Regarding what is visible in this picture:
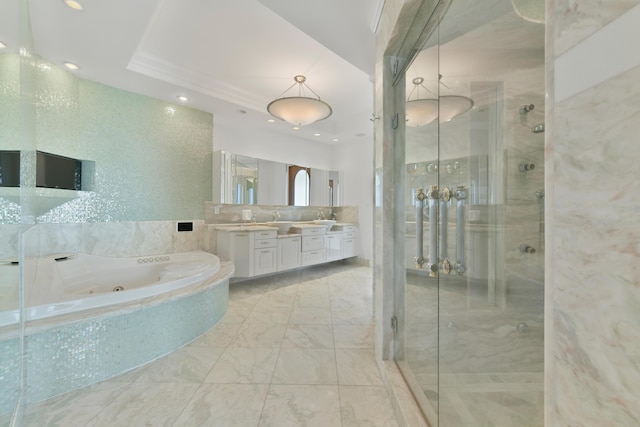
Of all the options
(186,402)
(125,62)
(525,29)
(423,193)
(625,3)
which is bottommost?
(186,402)

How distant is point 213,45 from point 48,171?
79.8 inches

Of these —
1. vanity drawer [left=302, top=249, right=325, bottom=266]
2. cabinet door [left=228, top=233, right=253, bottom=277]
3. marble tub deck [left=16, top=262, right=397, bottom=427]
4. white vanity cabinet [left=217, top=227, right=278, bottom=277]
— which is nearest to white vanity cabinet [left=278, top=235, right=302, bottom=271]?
vanity drawer [left=302, top=249, right=325, bottom=266]

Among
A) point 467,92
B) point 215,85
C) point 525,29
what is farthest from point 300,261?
point 525,29

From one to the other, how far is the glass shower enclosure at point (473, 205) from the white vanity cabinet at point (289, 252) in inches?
95.2

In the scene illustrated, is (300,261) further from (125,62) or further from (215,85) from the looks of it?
(125,62)

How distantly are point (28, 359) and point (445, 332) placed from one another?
8.11 ft

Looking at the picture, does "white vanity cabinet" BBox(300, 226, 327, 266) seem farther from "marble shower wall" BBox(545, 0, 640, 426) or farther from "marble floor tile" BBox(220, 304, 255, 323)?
"marble shower wall" BBox(545, 0, 640, 426)

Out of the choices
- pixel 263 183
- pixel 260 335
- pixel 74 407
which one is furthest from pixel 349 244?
pixel 74 407

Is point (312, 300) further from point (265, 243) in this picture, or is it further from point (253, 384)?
point (253, 384)

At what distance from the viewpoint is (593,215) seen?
1.24ft

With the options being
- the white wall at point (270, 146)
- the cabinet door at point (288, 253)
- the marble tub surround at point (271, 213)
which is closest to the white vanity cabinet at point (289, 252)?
the cabinet door at point (288, 253)

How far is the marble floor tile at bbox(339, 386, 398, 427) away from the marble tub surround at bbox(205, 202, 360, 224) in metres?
3.04

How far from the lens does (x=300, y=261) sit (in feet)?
13.1

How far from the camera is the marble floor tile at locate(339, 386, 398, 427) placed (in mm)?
1286
